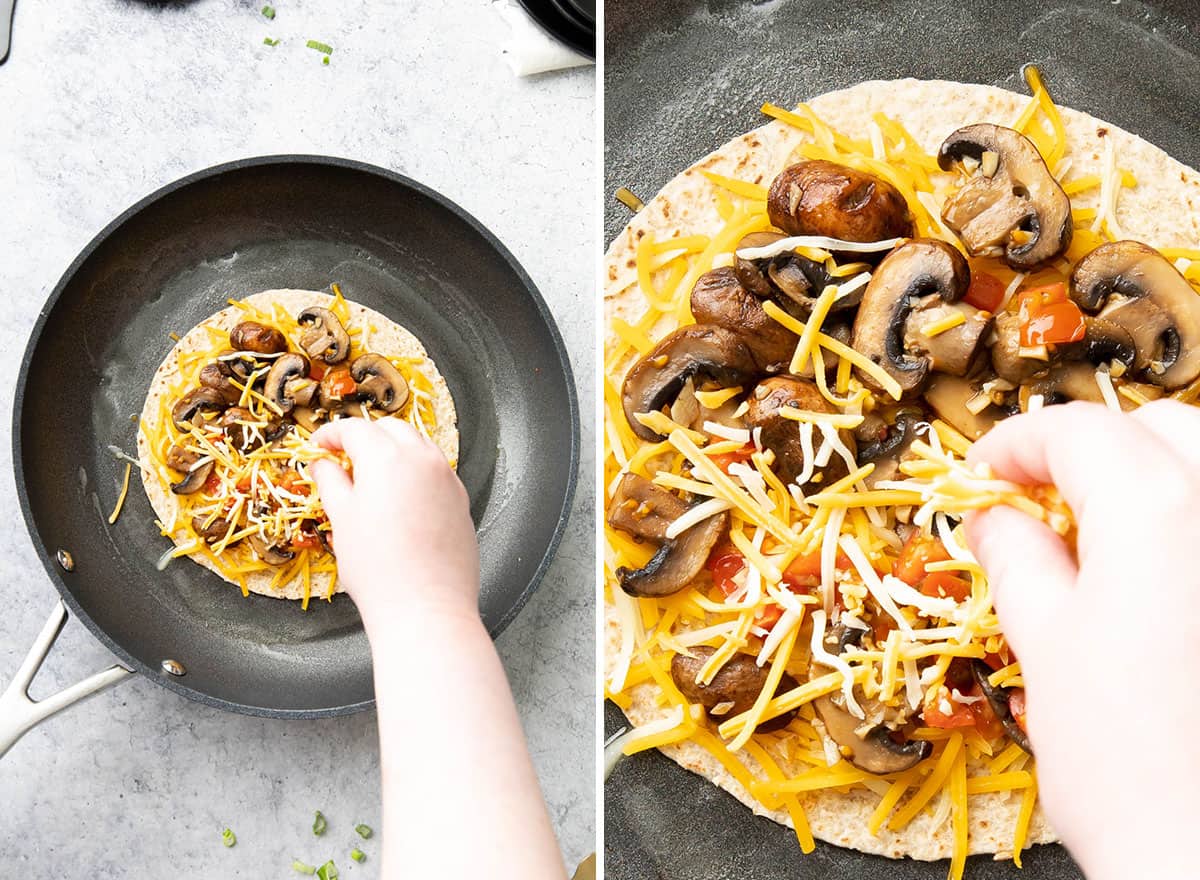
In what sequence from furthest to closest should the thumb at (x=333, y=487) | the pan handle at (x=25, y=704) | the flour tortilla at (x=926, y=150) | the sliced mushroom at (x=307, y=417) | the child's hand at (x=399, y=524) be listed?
the sliced mushroom at (x=307, y=417)
the pan handle at (x=25, y=704)
the flour tortilla at (x=926, y=150)
the thumb at (x=333, y=487)
the child's hand at (x=399, y=524)

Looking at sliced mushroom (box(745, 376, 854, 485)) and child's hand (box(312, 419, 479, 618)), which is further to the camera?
sliced mushroom (box(745, 376, 854, 485))

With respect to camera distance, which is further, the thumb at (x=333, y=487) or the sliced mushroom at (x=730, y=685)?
the sliced mushroom at (x=730, y=685)

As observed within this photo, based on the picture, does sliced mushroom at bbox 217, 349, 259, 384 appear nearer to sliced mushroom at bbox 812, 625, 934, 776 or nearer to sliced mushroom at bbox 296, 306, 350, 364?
sliced mushroom at bbox 296, 306, 350, 364

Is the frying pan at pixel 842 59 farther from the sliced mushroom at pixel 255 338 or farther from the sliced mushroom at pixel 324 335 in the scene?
the sliced mushroom at pixel 255 338

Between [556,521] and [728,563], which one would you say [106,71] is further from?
[728,563]

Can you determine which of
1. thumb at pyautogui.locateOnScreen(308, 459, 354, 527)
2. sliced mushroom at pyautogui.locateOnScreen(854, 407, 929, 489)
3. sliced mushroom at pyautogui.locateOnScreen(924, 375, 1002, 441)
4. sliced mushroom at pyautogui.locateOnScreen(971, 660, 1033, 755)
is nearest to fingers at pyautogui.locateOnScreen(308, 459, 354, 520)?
thumb at pyautogui.locateOnScreen(308, 459, 354, 527)

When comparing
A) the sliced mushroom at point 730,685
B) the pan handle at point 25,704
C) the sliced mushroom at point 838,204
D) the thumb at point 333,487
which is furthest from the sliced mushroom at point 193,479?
→ the sliced mushroom at point 838,204
